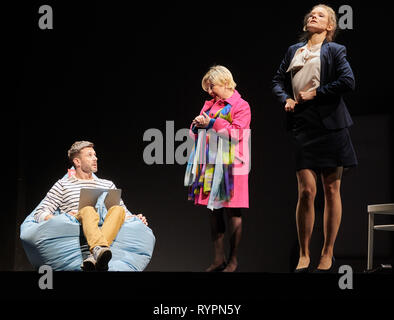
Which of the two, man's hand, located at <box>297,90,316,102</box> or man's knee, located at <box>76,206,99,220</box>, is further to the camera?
man's knee, located at <box>76,206,99,220</box>

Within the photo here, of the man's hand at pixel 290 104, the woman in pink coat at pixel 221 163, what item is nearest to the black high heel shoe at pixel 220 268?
the woman in pink coat at pixel 221 163

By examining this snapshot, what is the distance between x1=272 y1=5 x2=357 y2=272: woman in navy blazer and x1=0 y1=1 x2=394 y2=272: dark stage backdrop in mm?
1218

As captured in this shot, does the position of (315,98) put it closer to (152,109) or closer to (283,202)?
(283,202)

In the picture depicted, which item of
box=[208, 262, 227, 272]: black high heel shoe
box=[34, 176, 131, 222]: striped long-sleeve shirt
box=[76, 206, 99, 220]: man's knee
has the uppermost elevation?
box=[34, 176, 131, 222]: striped long-sleeve shirt

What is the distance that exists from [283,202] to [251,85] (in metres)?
1.02

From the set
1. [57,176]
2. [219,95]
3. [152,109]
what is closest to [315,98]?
[219,95]

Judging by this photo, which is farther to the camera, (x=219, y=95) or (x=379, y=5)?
(x=379, y=5)

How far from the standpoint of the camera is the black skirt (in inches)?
153

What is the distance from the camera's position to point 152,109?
5.47 meters

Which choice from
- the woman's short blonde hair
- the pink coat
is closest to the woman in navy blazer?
the pink coat

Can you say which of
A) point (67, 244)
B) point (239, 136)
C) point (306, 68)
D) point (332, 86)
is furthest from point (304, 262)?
point (67, 244)

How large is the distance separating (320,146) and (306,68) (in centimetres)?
50

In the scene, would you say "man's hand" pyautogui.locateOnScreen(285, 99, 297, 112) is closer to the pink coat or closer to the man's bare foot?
the pink coat

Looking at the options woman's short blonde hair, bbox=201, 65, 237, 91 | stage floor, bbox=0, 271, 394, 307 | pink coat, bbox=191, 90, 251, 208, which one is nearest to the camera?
stage floor, bbox=0, 271, 394, 307
